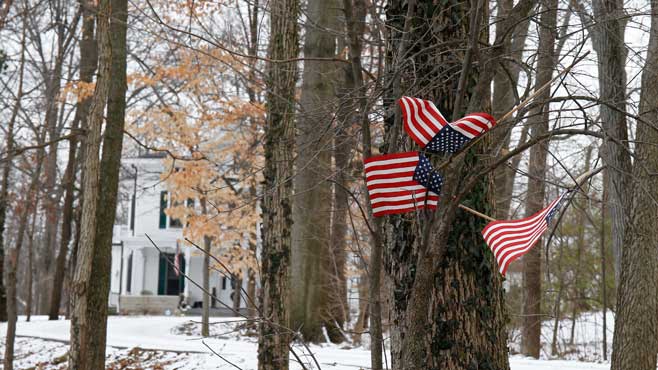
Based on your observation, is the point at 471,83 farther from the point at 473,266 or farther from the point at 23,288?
the point at 23,288

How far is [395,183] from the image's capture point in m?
4.57

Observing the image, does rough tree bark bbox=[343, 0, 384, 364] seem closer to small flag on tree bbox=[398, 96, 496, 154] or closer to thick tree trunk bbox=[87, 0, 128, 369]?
small flag on tree bbox=[398, 96, 496, 154]

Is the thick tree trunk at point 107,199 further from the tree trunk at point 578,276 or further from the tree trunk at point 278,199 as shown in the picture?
the tree trunk at point 578,276

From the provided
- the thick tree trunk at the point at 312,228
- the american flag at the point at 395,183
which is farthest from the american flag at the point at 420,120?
the thick tree trunk at the point at 312,228

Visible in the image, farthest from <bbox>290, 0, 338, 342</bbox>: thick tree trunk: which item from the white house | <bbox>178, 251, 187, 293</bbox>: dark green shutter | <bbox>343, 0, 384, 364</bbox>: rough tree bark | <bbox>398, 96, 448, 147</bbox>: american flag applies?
<bbox>178, 251, 187, 293</bbox>: dark green shutter

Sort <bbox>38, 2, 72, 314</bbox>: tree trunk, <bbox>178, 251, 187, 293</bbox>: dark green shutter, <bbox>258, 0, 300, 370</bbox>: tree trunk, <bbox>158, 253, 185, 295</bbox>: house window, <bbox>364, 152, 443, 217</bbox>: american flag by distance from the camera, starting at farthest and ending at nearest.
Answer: <bbox>158, 253, 185, 295</bbox>: house window → <bbox>178, 251, 187, 293</bbox>: dark green shutter → <bbox>38, 2, 72, 314</bbox>: tree trunk → <bbox>258, 0, 300, 370</bbox>: tree trunk → <bbox>364, 152, 443, 217</bbox>: american flag

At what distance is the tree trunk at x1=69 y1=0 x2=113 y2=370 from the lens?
1088 centimetres

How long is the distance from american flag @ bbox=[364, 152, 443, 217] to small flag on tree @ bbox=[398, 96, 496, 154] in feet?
0.41

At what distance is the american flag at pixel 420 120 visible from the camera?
4.33m

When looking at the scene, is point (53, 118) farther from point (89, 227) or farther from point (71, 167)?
point (89, 227)

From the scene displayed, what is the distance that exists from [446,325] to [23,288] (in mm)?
63352

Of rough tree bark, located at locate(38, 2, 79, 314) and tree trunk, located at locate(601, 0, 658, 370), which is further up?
rough tree bark, located at locate(38, 2, 79, 314)

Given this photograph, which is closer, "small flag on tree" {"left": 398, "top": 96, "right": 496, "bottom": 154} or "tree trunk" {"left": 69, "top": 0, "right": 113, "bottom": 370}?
"small flag on tree" {"left": 398, "top": 96, "right": 496, "bottom": 154}

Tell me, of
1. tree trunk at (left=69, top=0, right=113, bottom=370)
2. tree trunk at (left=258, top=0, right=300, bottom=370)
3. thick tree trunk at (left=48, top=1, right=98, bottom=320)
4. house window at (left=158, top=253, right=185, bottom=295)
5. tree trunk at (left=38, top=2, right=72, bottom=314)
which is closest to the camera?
tree trunk at (left=258, top=0, right=300, bottom=370)
